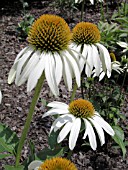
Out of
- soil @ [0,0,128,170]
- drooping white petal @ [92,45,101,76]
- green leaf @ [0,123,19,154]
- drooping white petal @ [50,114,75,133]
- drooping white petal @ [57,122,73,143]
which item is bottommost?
soil @ [0,0,128,170]

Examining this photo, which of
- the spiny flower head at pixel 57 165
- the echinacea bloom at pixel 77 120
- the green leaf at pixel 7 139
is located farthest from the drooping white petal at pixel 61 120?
the spiny flower head at pixel 57 165

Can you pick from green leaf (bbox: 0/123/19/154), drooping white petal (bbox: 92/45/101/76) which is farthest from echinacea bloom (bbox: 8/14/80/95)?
green leaf (bbox: 0/123/19/154)

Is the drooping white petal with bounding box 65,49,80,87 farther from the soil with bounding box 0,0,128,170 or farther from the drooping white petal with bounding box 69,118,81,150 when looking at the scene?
the soil with bounding box 0,0,128,170

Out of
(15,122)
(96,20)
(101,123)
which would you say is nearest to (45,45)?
(101,123)

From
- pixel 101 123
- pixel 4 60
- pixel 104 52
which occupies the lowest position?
pixel 4 60

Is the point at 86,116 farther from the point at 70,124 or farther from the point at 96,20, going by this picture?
the point at 96,20

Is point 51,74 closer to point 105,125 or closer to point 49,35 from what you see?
point 49,35

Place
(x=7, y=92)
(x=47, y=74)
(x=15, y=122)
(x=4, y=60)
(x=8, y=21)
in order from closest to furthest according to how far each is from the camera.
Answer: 1. (x=47, y=74)
2. (x=15, y=122)
3. (x=7, y=92)
4. (x=4, y=60)
5. (x=8, y=21)
